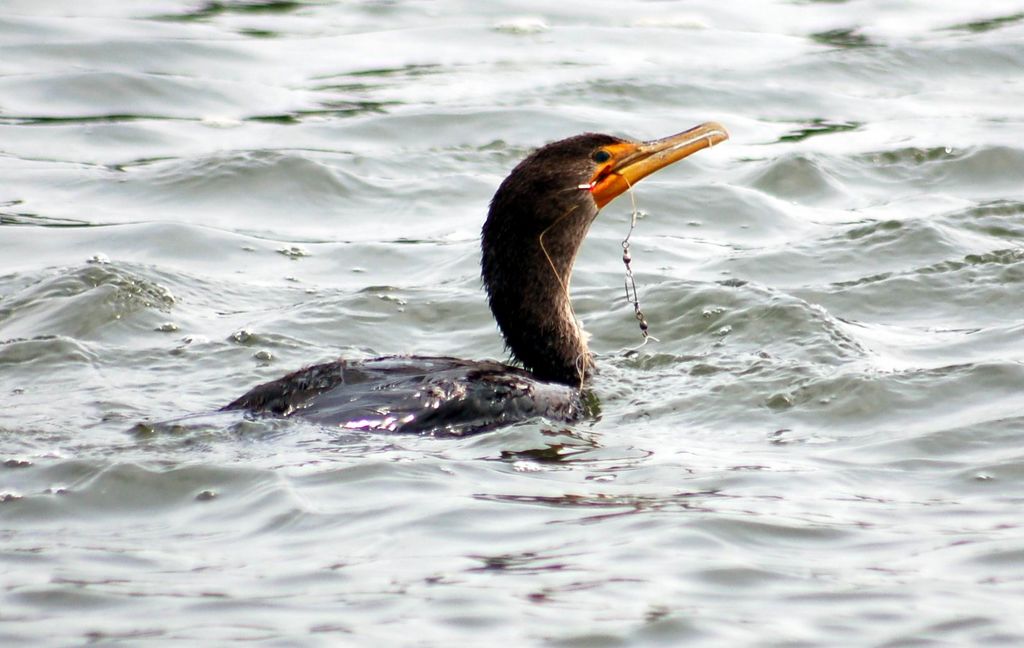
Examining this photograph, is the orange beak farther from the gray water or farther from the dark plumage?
the gray water

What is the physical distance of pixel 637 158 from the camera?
8.40 meters

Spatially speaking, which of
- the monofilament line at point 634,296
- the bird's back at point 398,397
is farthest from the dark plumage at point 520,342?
the monofilament line at point 634,296

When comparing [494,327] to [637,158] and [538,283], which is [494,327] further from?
[637,158]

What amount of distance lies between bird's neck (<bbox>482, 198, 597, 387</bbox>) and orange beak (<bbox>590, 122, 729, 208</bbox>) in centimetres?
12

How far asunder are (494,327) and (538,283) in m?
1.64

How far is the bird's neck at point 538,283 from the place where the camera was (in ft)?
26.6

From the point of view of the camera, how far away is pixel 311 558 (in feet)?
19.2

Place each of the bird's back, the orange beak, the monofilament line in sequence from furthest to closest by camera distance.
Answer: the monofilament line
the orange beak
the bird's back

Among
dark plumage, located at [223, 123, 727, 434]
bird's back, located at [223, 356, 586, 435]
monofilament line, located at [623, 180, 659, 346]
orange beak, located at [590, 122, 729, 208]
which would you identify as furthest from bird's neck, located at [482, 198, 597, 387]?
bird's back, located at [223, 356, 586, 435]

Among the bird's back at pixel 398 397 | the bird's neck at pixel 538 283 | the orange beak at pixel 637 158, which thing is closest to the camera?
the bird's back at pixel 398 397

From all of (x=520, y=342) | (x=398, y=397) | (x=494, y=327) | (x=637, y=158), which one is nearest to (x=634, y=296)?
(x=494, y=327)

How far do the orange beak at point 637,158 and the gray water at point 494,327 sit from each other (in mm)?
1030

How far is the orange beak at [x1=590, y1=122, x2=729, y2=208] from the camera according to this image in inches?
329

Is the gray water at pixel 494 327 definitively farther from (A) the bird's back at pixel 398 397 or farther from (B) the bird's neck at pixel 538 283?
(B) the bird's neck at pixel 538 283
